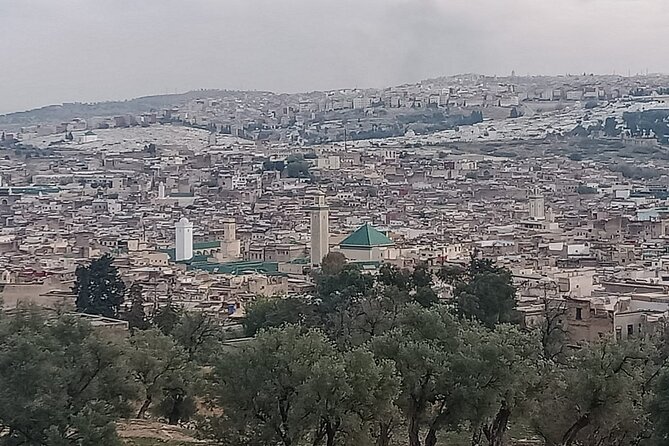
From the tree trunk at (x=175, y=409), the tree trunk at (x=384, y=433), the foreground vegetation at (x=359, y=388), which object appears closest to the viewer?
the foreground vegetation at (x=359, y=388)

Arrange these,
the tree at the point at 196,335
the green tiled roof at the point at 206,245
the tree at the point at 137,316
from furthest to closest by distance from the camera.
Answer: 1. the green tiled roof at the point at 206,245
2. the tree at the point at 137,316
3. the tree at the point at 196,335

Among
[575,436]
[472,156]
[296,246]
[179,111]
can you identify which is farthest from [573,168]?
[179,111]

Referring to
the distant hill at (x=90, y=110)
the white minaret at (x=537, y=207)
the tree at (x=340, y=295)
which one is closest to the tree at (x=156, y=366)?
the tree at (x=340, y=295)

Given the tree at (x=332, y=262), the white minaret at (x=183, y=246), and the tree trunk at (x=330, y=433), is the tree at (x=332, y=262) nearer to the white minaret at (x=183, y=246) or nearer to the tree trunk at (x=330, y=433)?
the white minaret at (x=183, y=246)

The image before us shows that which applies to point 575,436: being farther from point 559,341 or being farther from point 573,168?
point 573,168

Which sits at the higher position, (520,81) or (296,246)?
(520,81)
